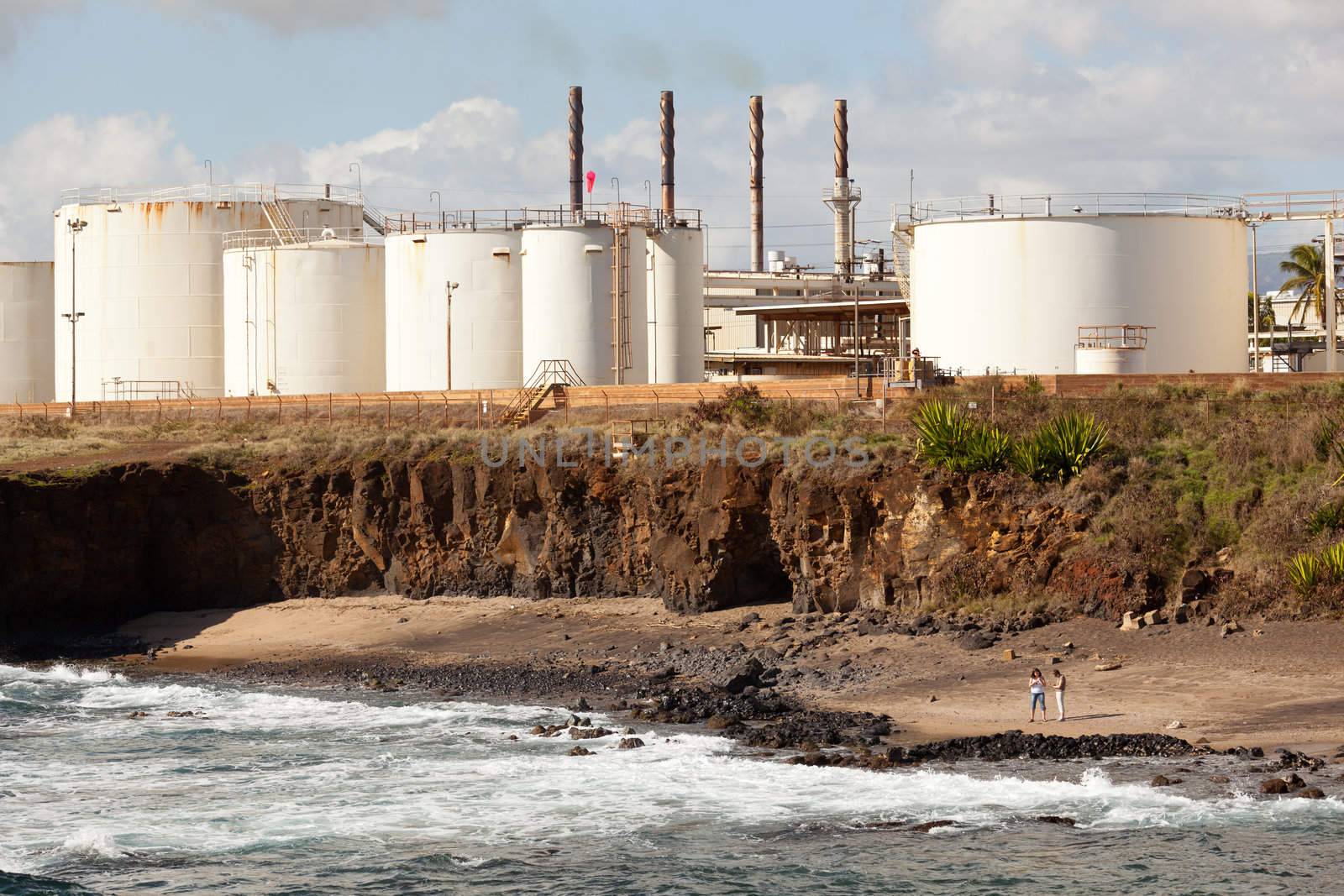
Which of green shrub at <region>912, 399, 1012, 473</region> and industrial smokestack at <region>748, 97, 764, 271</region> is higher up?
industrial smokestack at <region>748, 97, 764, 271</region>

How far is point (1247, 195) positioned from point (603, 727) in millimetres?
32333

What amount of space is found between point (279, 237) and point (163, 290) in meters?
5.44

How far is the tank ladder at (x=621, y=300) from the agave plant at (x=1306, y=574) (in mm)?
28872

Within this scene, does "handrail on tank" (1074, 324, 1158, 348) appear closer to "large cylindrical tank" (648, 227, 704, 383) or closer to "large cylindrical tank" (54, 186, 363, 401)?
"large cylindrical tank" (648, 227, 704, 383)

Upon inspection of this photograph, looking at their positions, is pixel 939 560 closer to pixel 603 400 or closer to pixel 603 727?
pixel 603 727

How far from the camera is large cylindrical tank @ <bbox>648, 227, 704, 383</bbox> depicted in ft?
196

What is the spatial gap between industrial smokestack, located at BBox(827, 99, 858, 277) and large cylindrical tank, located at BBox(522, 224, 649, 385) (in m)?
27.6

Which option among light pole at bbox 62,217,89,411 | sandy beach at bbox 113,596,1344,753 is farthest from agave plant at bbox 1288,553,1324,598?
light pole at bbox 62,217,89,411

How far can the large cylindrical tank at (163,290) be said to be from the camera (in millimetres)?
68562

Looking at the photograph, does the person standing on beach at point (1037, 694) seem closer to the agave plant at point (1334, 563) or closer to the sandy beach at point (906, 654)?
the sandy beach at point (906, 654)

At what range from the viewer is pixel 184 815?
2644 cm

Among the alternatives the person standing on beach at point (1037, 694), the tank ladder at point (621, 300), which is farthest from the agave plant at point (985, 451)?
the tank ladder at point (621, 300)

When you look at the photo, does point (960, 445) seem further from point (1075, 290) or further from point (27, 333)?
point (27, 333)

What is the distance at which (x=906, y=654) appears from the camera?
35188 mm
